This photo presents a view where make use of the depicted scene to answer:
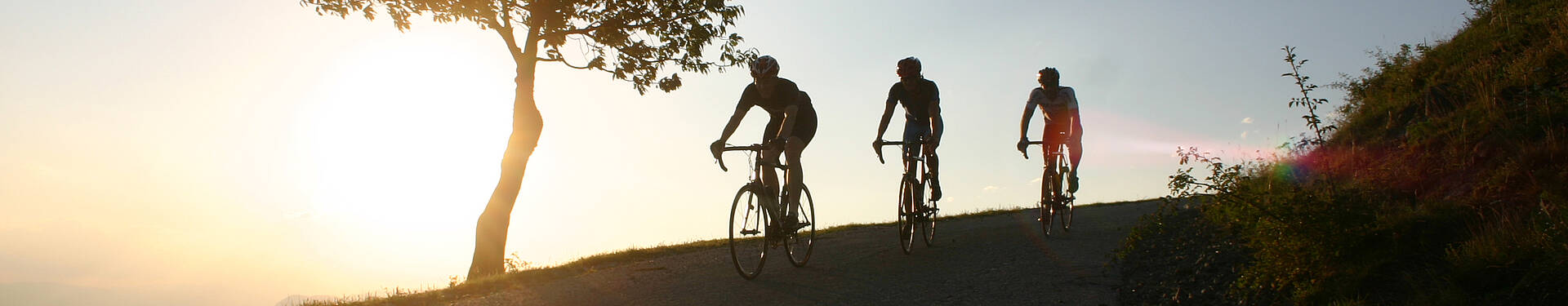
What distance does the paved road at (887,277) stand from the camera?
7082 mm

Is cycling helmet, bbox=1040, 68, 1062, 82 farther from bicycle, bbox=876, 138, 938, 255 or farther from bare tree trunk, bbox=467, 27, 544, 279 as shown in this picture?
bare tree trunk, bbox=467, 27, 544, 279

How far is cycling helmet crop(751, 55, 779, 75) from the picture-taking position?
25.4 ft

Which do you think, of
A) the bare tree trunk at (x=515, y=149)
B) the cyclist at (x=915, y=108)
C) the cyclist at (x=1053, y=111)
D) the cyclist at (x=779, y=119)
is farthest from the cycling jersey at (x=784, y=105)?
the bare tree trunk at (x=515, y=149)

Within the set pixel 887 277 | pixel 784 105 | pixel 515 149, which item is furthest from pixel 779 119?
pixel 515 149

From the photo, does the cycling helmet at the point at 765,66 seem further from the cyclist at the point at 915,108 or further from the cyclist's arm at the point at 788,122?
the cyclist at the point at 915,108

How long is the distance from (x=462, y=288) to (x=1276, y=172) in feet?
25.8

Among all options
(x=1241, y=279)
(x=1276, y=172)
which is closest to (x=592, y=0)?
(x=1276, y=172)

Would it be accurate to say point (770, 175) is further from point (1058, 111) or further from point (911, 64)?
point (1058, 111)

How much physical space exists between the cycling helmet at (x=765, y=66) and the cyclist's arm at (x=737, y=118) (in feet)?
1.11

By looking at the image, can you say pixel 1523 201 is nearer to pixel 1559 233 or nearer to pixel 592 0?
pixel 1559 233

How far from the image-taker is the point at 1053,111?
1009 centimetres

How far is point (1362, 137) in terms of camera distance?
31.2 ft

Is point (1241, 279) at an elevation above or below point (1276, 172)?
below

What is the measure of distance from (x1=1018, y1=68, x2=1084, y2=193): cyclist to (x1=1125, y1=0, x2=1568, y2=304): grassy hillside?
170 cm
